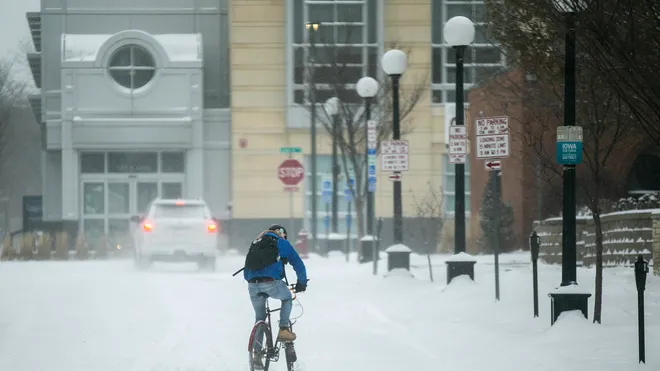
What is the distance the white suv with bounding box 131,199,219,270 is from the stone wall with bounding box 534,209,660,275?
25.3ft

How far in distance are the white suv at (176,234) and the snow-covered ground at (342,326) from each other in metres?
2.81

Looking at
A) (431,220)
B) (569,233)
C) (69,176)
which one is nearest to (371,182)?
(431,220)

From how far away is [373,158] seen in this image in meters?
31.5

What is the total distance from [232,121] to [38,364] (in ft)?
117

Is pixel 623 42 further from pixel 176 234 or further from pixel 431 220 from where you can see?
pixel 176 234

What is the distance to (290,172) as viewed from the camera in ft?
133

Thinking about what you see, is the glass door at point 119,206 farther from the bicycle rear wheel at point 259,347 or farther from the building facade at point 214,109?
the bicycle rear wheel at point 259,347

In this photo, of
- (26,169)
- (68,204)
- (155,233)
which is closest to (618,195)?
(155,233)

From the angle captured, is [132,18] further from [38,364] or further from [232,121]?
[38,364]

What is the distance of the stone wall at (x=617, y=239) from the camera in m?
22.6

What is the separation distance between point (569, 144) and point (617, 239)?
956 cm

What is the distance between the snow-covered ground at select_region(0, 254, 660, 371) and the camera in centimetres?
1449

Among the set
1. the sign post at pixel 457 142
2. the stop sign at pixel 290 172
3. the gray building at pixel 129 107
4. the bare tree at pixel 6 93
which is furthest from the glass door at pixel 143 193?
the sign post at pixel 457 142

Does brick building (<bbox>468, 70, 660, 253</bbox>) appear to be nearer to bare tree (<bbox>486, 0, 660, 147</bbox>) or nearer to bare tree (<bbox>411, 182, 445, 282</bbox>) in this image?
bare tree (<bbox>411, 182, 445, 282</bbox>)
